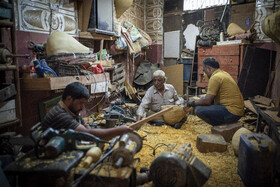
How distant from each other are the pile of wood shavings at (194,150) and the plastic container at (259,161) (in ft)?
1.25

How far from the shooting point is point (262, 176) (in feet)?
7.19

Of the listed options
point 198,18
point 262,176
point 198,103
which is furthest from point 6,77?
point 198,18

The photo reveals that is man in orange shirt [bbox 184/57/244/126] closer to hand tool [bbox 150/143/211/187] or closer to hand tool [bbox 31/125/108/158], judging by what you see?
hand tool [bbox 150/143/211/187]

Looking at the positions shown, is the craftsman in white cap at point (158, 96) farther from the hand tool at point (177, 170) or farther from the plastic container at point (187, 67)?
the plastic container at point (187, 67)

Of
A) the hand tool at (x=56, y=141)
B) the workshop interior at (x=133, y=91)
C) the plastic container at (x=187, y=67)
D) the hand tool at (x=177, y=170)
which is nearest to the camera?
the hand tool at (x=56, y=141)

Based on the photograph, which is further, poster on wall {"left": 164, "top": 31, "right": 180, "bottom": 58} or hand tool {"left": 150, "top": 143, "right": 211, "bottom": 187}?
poster on wall {"left": 164, "top": 31, "right": 180, "bottom": 58}

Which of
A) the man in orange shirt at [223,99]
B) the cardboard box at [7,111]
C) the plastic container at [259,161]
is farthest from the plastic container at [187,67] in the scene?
the cardboard box at [7,111]

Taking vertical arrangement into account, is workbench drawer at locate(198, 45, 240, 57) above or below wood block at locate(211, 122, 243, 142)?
above

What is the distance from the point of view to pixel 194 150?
138 inches

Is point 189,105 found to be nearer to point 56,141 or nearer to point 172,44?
point 56,141

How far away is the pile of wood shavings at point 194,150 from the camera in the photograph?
106 inches

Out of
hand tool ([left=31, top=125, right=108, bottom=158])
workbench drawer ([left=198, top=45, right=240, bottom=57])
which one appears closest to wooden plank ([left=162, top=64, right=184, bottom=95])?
workbench drawer ([left=198, top=45, right=240, bottom=57])

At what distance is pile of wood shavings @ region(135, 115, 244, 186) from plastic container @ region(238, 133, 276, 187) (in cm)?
38

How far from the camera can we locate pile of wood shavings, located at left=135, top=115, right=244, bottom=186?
268cm
